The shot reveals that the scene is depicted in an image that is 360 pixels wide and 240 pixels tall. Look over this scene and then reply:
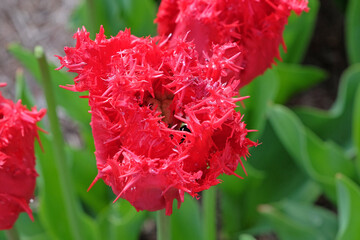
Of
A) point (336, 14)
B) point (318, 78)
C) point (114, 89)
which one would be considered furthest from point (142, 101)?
point (336, 14)

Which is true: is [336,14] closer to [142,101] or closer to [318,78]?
[318,78]

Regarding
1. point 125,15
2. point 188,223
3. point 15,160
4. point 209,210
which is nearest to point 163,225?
point 15,160

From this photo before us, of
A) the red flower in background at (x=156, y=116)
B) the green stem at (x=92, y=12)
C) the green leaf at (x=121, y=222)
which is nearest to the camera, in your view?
the red flower in background at (x=156, y=116)

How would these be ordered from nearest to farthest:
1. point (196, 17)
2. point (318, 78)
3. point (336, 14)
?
point (196, 17) < point (318, 78) < point (336, 14)

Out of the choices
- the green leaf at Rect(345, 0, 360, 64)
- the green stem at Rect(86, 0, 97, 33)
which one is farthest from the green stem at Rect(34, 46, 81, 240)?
the green leaf at Rect(345, 0, 360, 64)

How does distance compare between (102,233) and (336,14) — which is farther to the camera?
(336,14)

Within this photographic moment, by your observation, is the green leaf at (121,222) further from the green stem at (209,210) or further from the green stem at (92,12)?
the green stem at (92,12)

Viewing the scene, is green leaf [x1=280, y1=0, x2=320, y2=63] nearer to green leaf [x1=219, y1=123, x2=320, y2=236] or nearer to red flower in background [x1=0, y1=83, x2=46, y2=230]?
green leaf [x1=219, y1=123, x2=320, y2=236]

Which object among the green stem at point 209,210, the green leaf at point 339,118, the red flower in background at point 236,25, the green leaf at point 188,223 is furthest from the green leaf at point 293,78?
the red flower in background at point 236,25
